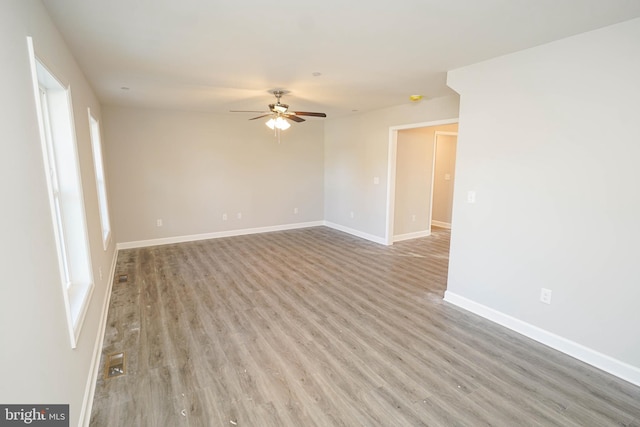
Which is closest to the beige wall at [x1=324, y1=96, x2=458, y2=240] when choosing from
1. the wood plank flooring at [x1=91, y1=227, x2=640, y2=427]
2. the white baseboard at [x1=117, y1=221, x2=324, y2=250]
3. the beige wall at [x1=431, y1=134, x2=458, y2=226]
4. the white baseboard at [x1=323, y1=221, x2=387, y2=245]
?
the white baseboard at [x1=323, y1=221, x2=387, y2=245]

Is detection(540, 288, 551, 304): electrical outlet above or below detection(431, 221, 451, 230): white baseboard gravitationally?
above

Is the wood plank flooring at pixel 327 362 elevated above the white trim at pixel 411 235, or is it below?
below

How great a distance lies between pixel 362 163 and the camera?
6.33m

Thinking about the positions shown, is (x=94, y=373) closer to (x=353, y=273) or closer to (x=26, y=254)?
(x=26, y=254)

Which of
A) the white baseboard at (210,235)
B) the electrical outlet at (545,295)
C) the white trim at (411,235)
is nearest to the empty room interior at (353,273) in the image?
the electrical outlet at (545,295)

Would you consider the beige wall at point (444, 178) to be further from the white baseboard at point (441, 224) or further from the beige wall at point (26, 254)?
the beige wall at point (26, 254)

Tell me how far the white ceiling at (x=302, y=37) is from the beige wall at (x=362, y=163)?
144cm

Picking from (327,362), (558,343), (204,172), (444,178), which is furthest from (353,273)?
(444,178)

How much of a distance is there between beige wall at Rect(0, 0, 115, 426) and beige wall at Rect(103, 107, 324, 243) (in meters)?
3.96

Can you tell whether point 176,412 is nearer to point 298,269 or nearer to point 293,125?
point 298,269

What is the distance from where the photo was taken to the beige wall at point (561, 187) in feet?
7.33

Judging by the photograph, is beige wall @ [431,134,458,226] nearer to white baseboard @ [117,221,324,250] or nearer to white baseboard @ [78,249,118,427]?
white baseboard @ [117,221,324,250]

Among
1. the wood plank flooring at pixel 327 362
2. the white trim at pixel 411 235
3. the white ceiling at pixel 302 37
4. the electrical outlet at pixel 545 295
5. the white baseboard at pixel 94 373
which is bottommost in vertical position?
the wood plank flooring at pixel 327 362

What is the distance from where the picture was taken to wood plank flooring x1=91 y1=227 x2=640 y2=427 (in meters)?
1.96
